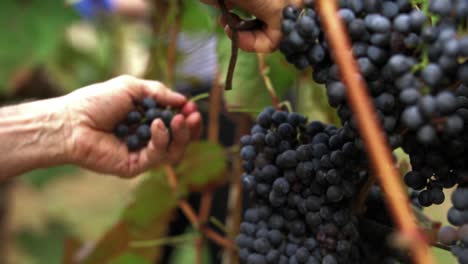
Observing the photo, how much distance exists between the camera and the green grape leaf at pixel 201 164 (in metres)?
0.84

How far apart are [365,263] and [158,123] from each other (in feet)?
0.92

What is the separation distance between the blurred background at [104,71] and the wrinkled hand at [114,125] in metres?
0.07

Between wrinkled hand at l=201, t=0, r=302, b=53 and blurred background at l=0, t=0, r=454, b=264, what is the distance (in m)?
0.18

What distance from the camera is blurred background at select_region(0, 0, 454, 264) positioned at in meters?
0.77

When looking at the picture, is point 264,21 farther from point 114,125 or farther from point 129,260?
point 129,260

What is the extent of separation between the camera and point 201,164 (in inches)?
33.5

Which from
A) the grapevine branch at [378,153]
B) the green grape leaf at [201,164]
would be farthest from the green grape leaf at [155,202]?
the grapevine branch at [378,153]

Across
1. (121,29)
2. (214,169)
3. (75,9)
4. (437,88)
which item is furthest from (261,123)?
(121,29)

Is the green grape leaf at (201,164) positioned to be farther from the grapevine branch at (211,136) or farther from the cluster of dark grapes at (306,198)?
the cluster of dark grapes at (306,198)

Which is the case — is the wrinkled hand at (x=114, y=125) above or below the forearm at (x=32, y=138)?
above

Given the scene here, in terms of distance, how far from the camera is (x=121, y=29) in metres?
1.72

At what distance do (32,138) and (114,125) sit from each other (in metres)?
0.11

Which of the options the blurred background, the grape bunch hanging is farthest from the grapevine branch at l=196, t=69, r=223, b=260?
the grape bunch hanging

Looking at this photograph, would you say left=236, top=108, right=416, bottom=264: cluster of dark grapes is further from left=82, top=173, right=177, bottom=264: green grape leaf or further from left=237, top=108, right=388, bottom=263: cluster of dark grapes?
left=82, top=173, right=177, bottom=264: green grape leaf
